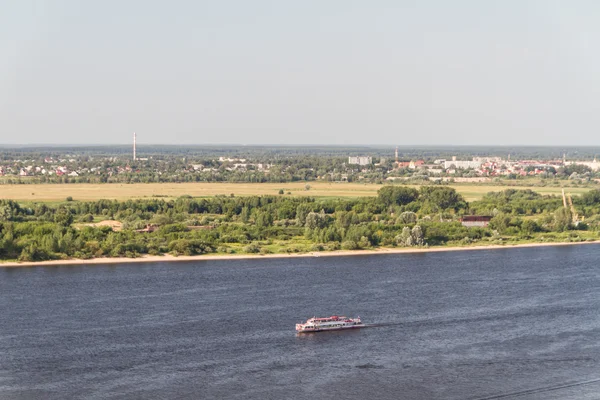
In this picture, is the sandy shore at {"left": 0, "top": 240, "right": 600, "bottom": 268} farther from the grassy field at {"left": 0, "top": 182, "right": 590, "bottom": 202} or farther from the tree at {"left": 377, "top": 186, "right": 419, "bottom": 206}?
the grassy field at {"left": 0, "top": 182, "right": 590, "bottom": 202}

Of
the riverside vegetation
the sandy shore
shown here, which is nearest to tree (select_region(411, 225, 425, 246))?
the riverside vegetation

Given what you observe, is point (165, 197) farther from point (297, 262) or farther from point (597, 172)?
point (597, 172)

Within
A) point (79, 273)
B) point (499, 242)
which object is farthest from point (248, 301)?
point (499, 242)

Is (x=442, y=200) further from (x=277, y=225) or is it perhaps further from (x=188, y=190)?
(x=188, y=190)

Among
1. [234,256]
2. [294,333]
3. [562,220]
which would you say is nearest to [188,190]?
[562,220]

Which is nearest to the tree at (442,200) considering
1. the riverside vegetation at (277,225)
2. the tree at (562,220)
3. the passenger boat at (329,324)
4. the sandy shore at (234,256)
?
the riverside vegetation at (277,225)

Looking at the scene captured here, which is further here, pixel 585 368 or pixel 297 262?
pixel 297 262
